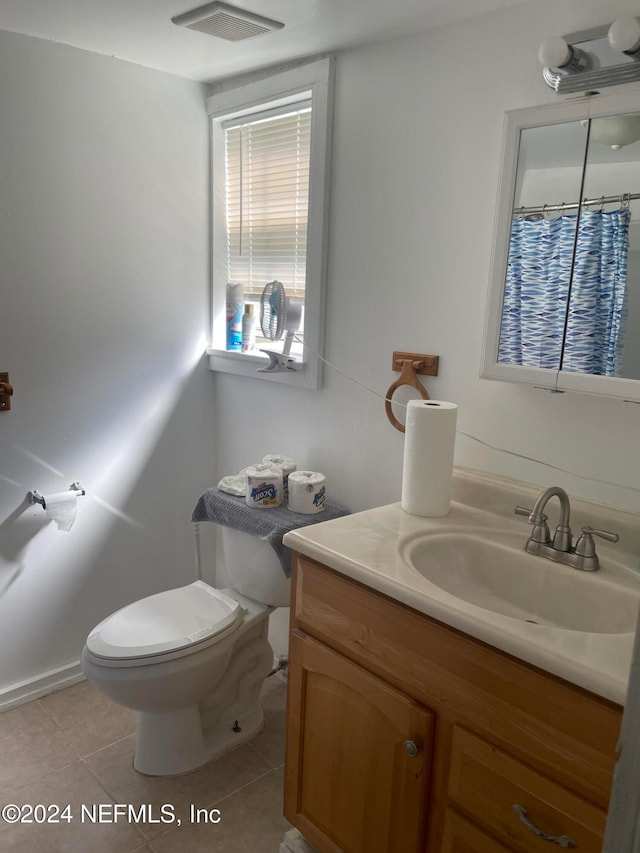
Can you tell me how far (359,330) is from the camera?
1.97m

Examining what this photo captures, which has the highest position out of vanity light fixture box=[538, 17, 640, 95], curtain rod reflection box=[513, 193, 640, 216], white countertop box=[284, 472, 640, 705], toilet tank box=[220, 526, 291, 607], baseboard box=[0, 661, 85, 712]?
vanity light fixture box=[538, 17, 640, 95]

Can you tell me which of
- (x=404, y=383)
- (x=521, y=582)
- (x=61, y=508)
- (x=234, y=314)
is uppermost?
(x=234, y=314)

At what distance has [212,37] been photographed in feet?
6.07

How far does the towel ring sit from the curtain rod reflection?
507 millimetres

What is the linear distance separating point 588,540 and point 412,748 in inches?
21.1

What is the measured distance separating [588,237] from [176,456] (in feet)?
5.56

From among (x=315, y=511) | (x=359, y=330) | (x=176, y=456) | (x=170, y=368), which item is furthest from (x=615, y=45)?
(x=176, y=456)

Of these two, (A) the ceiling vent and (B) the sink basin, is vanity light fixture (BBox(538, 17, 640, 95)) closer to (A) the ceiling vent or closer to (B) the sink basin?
(A) the ceiling vent

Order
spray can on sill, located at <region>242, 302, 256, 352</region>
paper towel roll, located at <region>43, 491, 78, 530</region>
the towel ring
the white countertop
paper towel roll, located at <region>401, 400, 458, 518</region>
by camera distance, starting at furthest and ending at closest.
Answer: spray can on sill, located at <region>242, 302, 256, 352</region> → paper towel roll, located at <region>43, 491, 78, 530</region> → the towel ring → paper towel roll, located at <region>401, 400, 458, 518</region> → the white countertop

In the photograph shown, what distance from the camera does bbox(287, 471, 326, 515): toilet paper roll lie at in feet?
6.43

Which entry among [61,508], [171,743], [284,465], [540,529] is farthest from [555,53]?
[171,743]

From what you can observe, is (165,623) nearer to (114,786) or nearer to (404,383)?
(114,786)

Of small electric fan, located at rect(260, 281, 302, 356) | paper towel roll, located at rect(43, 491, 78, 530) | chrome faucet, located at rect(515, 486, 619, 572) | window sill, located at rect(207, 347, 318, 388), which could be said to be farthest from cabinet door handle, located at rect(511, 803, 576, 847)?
paper towel roll, located at rect(43, 491, 78, 530)

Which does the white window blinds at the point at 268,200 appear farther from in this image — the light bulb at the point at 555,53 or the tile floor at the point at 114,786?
the tile floor at the point at 114,786
